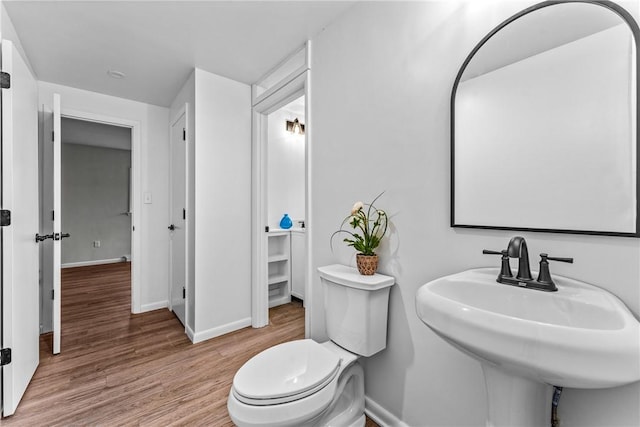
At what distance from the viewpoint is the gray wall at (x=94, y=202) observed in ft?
16.7

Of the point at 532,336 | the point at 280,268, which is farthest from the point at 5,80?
the point at 280,268

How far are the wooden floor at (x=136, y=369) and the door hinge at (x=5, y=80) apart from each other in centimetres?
174

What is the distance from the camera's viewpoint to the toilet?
106 centimetres

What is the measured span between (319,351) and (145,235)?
8.52 ft

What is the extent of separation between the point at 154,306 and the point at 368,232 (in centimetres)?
278

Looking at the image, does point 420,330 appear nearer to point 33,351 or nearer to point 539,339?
point 539,339

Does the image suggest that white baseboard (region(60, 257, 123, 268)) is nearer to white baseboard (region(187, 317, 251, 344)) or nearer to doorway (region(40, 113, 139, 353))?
doorway (region(40, 113, 139, 353))

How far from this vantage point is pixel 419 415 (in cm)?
132

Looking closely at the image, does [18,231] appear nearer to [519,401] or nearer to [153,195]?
[153,195]

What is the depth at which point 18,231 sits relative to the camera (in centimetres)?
158

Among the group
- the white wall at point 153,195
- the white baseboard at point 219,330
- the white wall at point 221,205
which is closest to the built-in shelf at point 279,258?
the white wall at point 221,205

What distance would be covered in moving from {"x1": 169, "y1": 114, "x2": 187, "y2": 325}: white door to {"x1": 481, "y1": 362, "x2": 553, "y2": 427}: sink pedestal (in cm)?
248

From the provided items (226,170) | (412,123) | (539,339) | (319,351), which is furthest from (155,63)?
(539,339)

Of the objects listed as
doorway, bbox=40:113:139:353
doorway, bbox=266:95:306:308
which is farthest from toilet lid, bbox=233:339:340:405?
doorway, bbox=40:113:139:353
